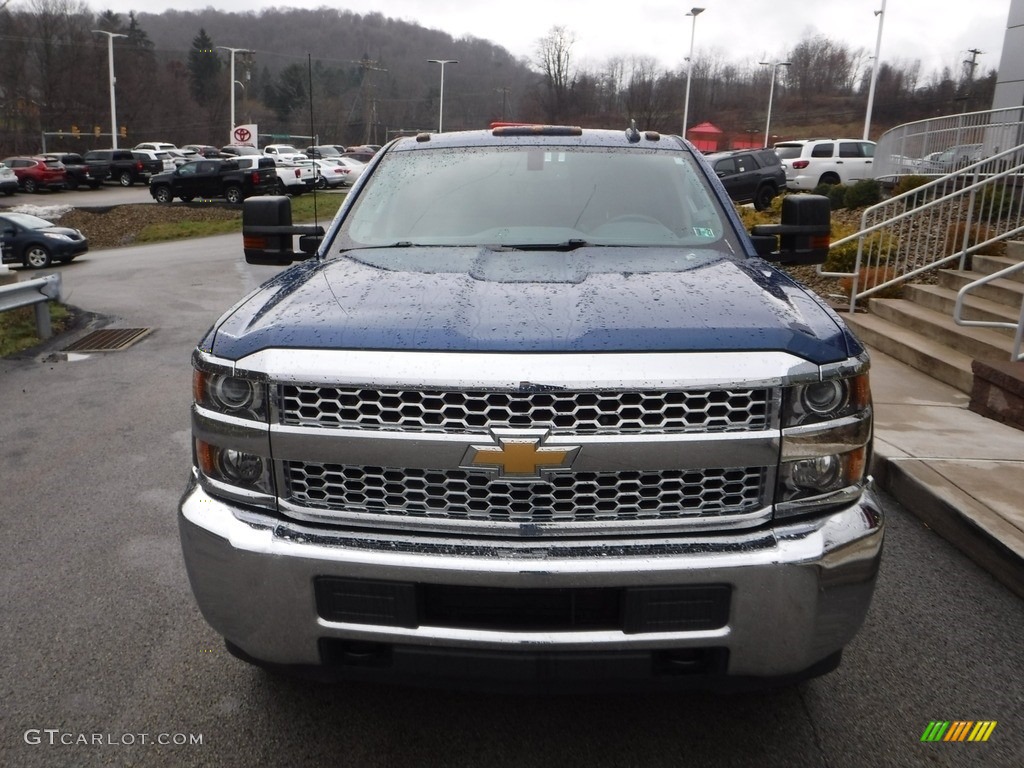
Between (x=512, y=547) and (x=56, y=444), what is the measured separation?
4920 millimetres

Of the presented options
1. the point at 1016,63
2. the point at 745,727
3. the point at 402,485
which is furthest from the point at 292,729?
the point at 1016,63

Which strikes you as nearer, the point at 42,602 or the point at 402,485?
the point at 402,485

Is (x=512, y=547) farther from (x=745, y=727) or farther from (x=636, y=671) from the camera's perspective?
(x=745, y=727)

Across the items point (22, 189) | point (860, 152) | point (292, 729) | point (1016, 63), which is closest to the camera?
point (292, 729)

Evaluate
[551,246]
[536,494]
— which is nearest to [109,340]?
[551,246]

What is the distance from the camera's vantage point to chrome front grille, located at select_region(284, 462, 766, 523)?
220 cm

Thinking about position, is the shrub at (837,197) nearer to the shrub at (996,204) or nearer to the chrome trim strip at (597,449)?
the shrub at (996,204)

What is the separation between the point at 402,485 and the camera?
2.24 meters

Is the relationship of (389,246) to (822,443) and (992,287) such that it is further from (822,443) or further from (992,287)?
(992,287)

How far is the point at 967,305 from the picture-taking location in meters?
8.55

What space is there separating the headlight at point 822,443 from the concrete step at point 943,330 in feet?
18.5

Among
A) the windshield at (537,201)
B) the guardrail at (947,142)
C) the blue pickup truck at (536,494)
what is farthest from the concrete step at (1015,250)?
the blue pickup truck at (536,494)

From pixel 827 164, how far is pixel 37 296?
80.8 feet

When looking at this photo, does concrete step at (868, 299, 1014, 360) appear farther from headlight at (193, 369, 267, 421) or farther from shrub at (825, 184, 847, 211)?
shrub at (825, 184, 847, 211)
